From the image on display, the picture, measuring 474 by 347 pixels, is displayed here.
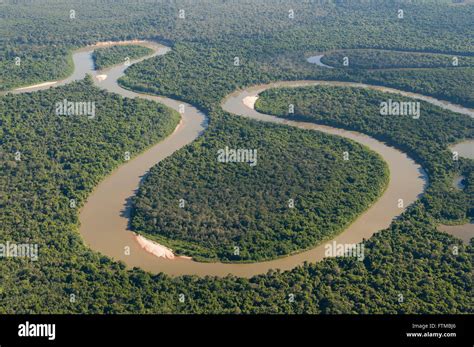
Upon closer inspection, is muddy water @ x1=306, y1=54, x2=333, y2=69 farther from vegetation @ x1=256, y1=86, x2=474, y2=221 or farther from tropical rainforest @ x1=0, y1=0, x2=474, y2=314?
vegetation @ x1=256, y1=86, x2=474, y2=221

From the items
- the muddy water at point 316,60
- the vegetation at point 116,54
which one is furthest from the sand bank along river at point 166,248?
the muddy water at point 316,60

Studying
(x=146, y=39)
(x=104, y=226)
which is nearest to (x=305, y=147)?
(x=104, y=226)

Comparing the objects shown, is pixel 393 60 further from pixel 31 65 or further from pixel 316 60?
pixel 31 65

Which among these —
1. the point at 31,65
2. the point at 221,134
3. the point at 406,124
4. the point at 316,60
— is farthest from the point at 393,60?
the point at 31,65

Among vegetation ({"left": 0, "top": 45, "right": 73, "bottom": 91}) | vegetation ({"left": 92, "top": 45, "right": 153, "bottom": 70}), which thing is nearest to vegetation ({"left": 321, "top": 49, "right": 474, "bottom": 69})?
vegetation ({"left": 92, "top": 45, "right": 153, "bottom": 70})

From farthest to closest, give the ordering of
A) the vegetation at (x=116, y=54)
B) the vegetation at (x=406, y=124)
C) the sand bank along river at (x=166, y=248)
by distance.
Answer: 1. the vegetation at (x=116, y=54)
2. the vegetation at (x=406, y=124)
3. the sand bank along river at (x=166, y=248)

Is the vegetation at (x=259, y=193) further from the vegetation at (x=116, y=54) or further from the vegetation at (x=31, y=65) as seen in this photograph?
the vegetation at (x=31, y=65)

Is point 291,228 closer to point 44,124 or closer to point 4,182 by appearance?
point 4,182
